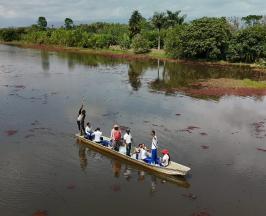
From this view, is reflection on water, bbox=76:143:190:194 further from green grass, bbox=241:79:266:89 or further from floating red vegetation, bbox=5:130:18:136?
green grass, bbox=241:79:266:89

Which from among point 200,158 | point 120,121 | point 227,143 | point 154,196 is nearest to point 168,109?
point 120,121

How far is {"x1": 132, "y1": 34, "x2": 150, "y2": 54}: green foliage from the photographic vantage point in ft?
305

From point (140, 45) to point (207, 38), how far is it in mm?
21004

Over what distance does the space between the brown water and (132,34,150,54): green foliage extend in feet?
148

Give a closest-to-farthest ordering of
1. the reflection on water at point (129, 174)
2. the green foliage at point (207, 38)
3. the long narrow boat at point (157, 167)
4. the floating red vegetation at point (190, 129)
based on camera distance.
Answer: the reflection on water at point (129, 174)
the long narrow boat at point (157, 167)
the floating red vegetation at point (190, 129)
the green foliage at point (207, 38)

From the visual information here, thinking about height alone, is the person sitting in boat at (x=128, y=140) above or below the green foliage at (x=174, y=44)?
below

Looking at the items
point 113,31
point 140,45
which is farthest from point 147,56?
point 113,31

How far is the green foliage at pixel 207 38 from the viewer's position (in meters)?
76.9

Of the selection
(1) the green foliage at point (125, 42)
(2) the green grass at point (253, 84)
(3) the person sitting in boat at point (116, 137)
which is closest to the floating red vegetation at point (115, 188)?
(3) the person sitting in boat at point (116, 137)

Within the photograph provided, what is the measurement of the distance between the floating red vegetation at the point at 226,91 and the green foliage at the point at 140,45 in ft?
153

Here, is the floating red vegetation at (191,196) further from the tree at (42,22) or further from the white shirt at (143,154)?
the tree at (42,22)

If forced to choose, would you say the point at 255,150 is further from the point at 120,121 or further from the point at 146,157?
the point at 120,121

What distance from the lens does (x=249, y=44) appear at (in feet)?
248

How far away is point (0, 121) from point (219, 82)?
32613mm
